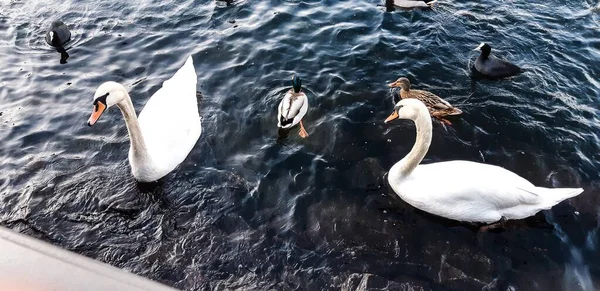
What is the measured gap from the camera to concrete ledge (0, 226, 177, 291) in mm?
1499

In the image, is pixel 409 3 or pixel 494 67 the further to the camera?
pixel 409 3

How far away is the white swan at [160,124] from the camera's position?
237 inches

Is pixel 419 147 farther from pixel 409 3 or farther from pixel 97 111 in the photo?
pixel 409 3

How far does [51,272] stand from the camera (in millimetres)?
1545

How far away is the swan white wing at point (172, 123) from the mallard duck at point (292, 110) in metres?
1.34

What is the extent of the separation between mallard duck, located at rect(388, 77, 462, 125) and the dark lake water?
23 cm

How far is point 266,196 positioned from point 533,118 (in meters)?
4.61

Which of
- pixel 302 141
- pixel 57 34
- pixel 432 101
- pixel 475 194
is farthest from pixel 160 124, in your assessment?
pixel 475 194

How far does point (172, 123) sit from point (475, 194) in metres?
4.38

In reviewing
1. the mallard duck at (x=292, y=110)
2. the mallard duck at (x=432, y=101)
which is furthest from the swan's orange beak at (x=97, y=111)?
the mallard duck at (x=432, y=101)

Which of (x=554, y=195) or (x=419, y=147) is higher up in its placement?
(x=419, y=147)

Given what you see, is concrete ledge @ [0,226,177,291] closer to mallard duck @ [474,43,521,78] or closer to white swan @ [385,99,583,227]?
white swan @ [385,99,583,227]

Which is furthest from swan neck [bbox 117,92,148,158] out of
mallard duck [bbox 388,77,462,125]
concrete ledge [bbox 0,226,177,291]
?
concrete ledge [bbox 0,226,177,291]

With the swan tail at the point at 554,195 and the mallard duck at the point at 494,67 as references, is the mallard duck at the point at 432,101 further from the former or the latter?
the swan tail at the point at 554,195
